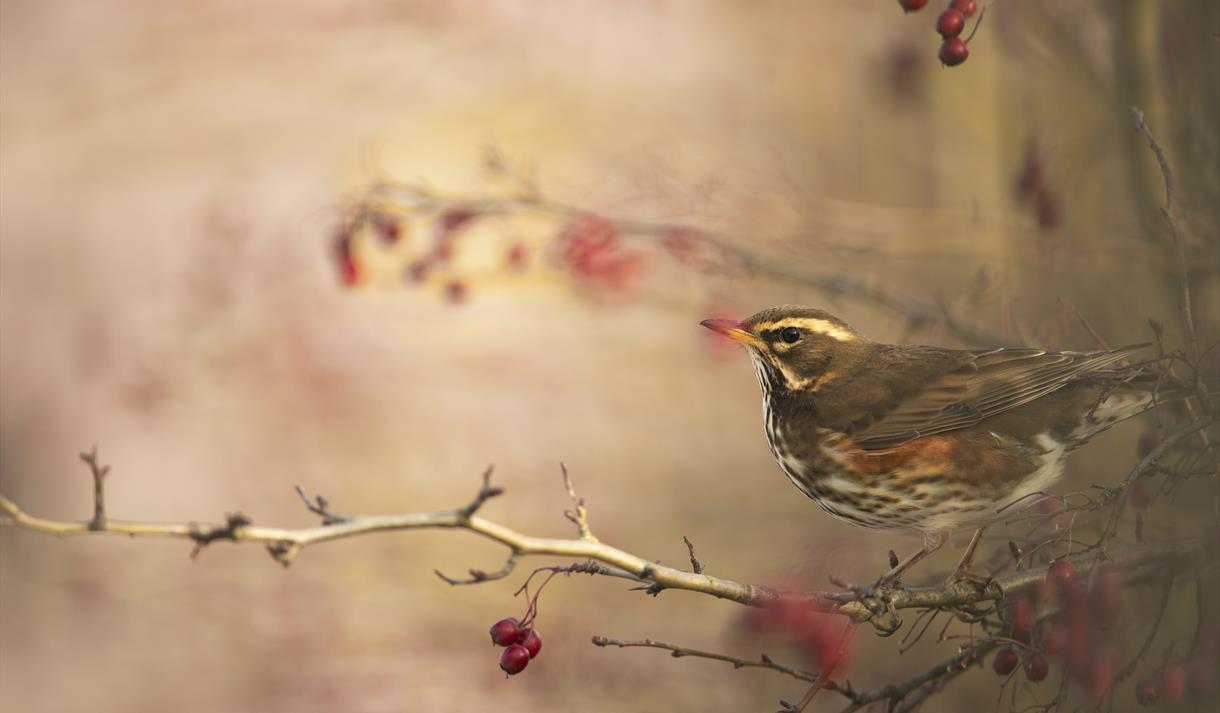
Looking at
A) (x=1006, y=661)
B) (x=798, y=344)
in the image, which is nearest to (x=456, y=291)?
(x=798, y=344)

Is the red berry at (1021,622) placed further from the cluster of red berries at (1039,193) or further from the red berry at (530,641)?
the cluster of red berries at (1039,193)

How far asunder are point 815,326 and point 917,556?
33.2 inches

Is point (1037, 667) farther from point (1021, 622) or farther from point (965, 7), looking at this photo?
point (965, 7)

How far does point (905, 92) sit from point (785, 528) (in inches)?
94.1

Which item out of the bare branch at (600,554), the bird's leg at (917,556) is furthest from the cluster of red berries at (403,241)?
the bare branch at (600,554)

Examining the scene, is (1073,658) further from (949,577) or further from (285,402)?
(285,402)

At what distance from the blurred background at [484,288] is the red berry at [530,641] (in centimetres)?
114

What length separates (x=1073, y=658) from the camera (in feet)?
7.95

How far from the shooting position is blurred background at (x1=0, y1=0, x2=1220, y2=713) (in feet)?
15.1

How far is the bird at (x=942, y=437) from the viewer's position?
11.2ft

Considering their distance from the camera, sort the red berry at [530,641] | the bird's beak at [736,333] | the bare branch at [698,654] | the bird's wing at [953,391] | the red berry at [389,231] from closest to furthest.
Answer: the bare branch at [698,654], the red berry at [530,641], the bird's wing at [953,391], the bird's beak at [736,333], the red berry at [389,231]

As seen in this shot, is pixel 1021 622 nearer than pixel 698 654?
No

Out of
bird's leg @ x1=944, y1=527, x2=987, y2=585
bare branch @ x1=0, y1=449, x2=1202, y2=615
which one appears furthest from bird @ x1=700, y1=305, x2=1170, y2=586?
bare branch @ x1=0, y1=449, x2=1202, y2=615

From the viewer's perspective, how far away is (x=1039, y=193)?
4145mm
